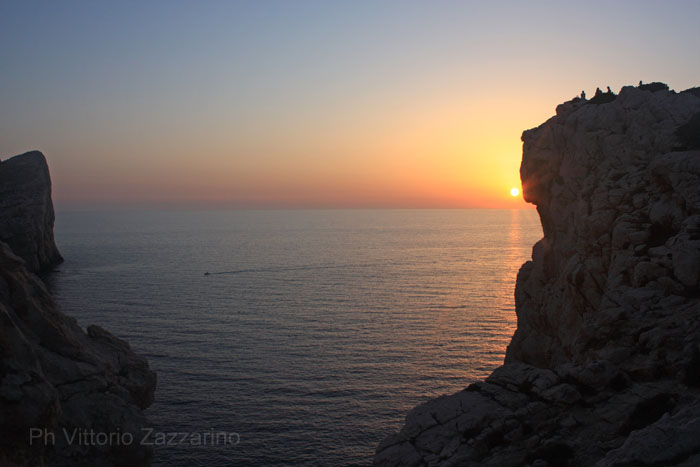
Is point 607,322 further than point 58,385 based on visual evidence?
Result: No

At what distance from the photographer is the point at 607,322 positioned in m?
23.2

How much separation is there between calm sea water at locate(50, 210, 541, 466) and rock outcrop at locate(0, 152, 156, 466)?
459 inches

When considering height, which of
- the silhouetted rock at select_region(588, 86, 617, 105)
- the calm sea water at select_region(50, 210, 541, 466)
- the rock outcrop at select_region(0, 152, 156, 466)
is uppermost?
the silhouetted rock at select_region(588, 86, 617, 105)

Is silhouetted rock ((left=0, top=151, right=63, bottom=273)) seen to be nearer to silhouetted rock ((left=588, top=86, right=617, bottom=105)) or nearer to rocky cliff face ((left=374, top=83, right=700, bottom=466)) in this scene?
rocky cliff face ((left=374, top=83, right=700, bottom=466))

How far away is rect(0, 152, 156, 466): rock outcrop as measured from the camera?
1780cm

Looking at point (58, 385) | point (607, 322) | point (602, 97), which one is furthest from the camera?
point (602, 97)

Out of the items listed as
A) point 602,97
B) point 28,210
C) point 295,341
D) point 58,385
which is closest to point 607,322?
point 602,97

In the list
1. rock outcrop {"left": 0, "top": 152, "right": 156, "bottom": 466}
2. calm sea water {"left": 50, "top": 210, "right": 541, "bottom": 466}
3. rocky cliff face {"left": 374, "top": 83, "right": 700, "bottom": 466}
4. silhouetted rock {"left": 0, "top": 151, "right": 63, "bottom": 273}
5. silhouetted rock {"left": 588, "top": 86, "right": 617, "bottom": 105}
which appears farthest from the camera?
silhouetted rock {"left": 0, "top": 151, "right": 63, "bottom": 273}

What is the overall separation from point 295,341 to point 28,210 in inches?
3950

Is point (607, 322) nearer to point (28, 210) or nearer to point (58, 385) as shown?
point (58, 385)

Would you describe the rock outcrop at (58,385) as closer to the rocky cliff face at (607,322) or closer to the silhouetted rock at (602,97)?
the rocky cliff face at (607,322)

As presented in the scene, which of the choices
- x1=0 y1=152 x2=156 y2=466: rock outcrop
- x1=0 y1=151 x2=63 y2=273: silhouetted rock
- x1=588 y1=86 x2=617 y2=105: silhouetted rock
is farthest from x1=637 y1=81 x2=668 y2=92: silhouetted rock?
x1=0 y1=151 x2=63 y2=273: silhouetted rock

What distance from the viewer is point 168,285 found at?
349 ft

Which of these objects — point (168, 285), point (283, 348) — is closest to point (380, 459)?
point (283, 348)
